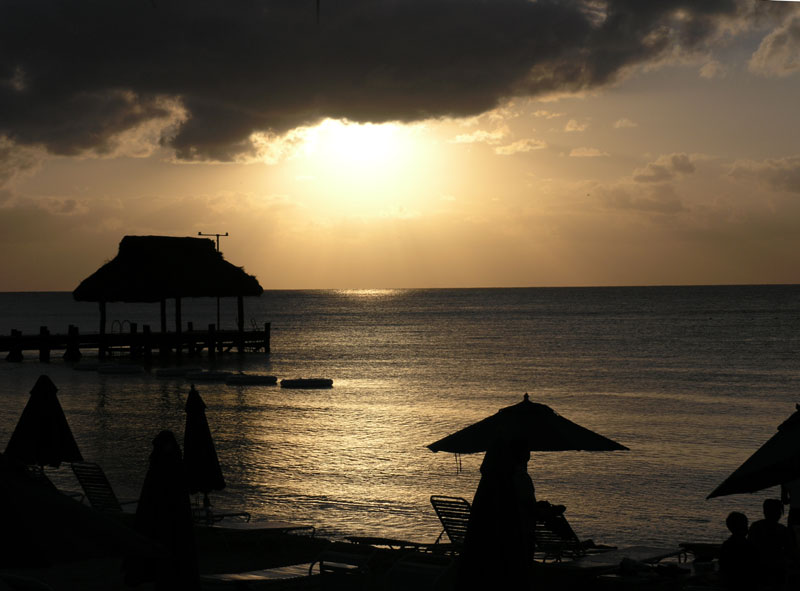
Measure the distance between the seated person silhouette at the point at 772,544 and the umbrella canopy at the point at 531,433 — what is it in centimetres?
210

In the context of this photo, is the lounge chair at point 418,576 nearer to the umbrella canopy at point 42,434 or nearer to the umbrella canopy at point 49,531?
the umbrella canopy at point 49,531

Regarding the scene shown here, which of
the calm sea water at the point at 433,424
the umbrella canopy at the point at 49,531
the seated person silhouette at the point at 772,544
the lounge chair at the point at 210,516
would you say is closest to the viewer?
the umbrella canopy at the point at 49,531

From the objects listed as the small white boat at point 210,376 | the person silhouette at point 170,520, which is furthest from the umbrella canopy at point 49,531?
the small white boat at point 210,376

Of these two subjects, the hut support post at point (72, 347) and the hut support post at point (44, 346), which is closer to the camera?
the hut support post at point (44, 346)

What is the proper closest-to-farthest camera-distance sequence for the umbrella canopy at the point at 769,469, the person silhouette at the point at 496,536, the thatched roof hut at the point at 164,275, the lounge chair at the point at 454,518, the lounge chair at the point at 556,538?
the person silhouette at the point at 496,536
the umbrella canopy at the point at 769,469
the lounge chair at the point at 556,538
the lounge chair at the point at 454,518
the thatched roof hut at the point at 164,275

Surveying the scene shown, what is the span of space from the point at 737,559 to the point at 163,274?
5093cm

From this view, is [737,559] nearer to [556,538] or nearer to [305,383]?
[556,538]

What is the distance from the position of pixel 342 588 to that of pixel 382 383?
33037 millimetres

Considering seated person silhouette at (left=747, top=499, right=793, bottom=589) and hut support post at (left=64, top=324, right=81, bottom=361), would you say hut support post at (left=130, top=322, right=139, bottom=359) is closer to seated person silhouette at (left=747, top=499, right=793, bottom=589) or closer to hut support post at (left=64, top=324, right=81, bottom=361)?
hut support post at (left=64, top=324, right=81, bottom=361)

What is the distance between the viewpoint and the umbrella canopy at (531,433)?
31.7 feet

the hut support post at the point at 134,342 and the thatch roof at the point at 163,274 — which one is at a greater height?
the thatch roof at the point at 163,274

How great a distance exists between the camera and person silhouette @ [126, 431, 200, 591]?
6.96 metres

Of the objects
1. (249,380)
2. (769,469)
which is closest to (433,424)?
(249,380)

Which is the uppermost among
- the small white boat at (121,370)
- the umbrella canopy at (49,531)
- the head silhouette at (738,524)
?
the umbrella canopy at (49,531)
